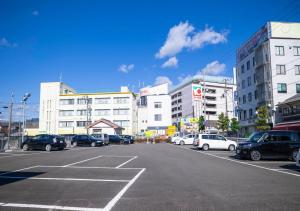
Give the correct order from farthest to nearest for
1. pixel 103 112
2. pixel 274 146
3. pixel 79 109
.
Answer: pixel 79 109 → pixel 103 112 → pixel 274 146

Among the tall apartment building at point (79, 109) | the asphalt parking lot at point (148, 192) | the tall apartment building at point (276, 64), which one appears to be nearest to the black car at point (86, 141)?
the asphalt parking lot at point (148, 192)

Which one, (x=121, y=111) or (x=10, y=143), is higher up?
(x=121, y=111)

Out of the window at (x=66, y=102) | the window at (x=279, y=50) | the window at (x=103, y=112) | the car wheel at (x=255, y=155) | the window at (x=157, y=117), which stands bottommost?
the car wheel at (x=255, y=155)

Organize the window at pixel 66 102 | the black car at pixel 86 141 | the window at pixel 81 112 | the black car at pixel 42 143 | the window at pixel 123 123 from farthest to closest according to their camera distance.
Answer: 1. the window at pixel 66 102
2. the window at pixel 81 112
3. the window at pixel 123 123
4. the black car at pixel 86 141
5. the black car at pixel 42 143

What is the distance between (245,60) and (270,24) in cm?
1049

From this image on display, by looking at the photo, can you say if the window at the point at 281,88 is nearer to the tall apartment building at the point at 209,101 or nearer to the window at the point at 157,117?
the window at the point at 157,117

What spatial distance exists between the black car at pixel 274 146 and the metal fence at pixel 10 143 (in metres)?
23.5

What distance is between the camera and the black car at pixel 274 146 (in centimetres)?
1577

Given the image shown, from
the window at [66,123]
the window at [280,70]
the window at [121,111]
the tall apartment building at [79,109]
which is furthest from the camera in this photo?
the window at [66,123]

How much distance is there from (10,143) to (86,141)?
10834 millimetres

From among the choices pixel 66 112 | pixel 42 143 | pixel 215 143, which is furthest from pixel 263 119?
pixel 66 112

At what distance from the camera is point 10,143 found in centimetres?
2758

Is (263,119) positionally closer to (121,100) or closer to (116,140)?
(116,140)

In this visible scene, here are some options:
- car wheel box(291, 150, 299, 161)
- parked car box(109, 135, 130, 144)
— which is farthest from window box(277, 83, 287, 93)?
car wheel box(291, 150, 299, 161)
